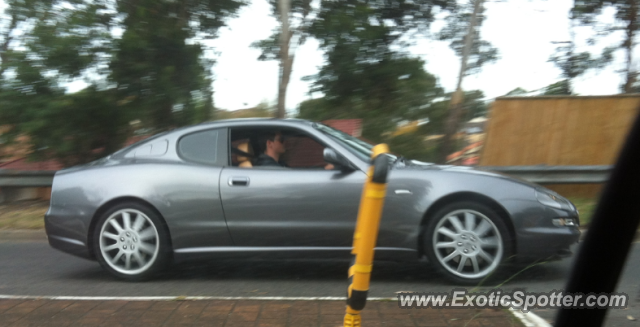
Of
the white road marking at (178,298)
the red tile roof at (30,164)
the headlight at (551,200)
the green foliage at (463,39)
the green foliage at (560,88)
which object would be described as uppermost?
the green foliage at (463,39)

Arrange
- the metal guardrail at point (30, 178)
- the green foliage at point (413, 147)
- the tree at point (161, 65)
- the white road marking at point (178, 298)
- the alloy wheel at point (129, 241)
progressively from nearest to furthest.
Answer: the white road marking at point (178, 298) → the alloy wheel at point (129, 241) → the metal guardrail at point (30, 178) → the tree at point (161, 65) → the green foliage at point (413, 147)

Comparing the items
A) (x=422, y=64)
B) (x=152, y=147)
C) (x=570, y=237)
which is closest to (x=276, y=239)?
(x=152, y=147)

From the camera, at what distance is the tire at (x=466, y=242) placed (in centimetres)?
481

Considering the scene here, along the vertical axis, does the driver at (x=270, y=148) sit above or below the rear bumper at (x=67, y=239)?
above

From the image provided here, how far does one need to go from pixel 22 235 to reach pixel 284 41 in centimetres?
513

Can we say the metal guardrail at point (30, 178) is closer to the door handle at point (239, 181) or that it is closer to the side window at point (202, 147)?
the side window at point (202, 147)

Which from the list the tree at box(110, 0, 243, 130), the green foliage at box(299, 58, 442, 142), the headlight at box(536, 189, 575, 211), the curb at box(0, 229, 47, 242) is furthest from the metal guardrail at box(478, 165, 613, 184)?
the curb at box(0, 229, 47, 242)

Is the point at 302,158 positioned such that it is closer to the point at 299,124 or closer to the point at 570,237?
the point at 299,124

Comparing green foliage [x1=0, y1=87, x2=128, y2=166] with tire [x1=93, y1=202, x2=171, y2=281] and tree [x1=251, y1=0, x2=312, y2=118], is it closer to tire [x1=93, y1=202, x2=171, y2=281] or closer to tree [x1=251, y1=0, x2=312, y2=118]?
tree [x1=251, y1=0, x2=312, y2=118]

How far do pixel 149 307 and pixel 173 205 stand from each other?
46.0 inches

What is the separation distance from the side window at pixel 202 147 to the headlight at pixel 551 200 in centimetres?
262

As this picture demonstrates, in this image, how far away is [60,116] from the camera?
391 inches

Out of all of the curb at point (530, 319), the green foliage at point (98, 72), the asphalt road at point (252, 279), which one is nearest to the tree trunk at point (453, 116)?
the green foliage at point (98, 72)

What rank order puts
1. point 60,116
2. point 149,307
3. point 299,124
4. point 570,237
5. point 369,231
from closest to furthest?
1. point 369,231
2. point 149,307
3. point 570,237
4. point 299,124
5. point 60,116
